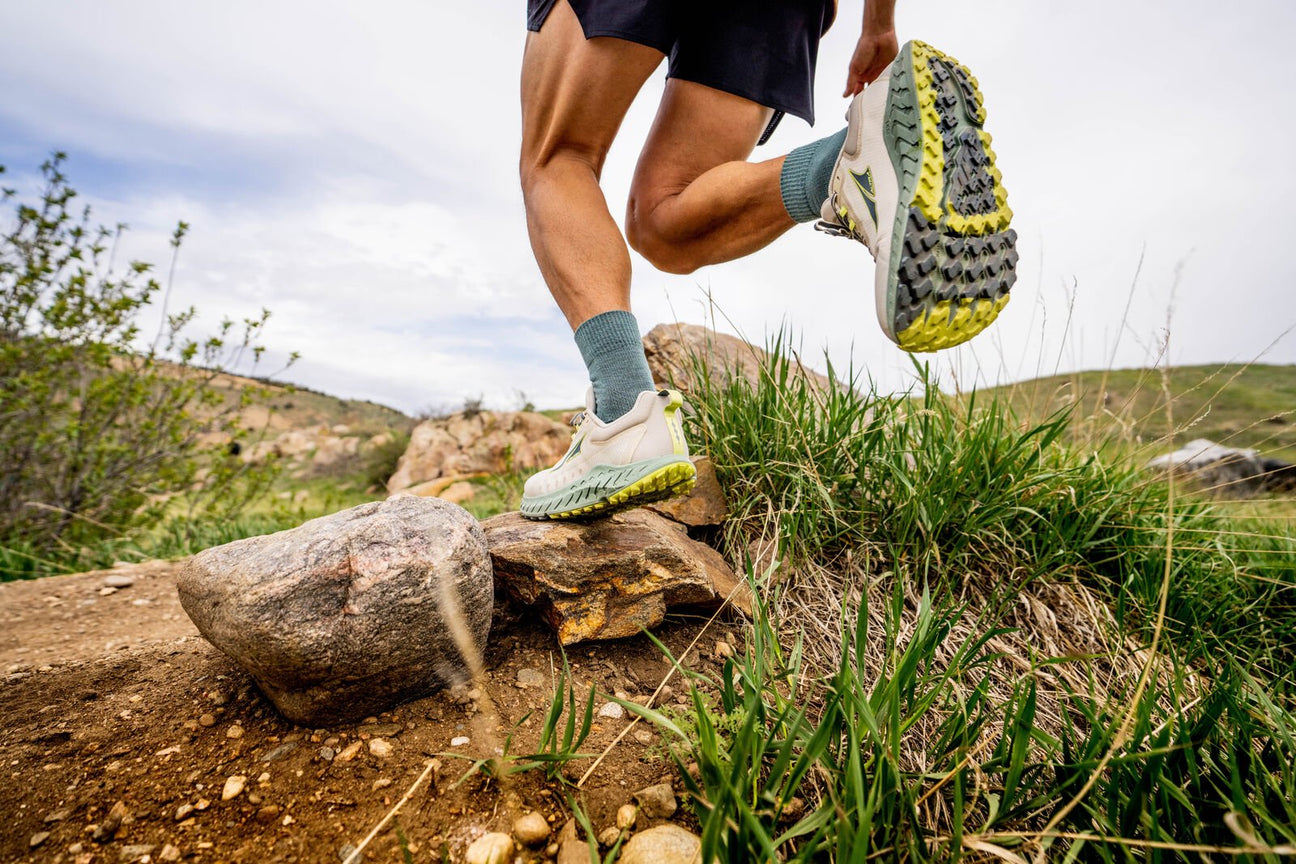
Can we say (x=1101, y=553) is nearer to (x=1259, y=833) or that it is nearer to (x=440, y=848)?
(x=1259, y=833)

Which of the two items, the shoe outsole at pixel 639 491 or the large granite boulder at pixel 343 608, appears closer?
the large granite boulder at pixel 343 608

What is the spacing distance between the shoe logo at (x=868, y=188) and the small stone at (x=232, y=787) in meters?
1.50

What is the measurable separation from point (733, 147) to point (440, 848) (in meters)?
1.79

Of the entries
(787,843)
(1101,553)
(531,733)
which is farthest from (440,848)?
(1101,553)

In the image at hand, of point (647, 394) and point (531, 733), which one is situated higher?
point (647, 394)

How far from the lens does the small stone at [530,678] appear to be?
1.34m

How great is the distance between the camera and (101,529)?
381cm

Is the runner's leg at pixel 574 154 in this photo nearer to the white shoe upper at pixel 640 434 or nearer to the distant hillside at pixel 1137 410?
the white shoe upper at pixel 640 434

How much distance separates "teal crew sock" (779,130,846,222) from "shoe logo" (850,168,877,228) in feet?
0.30

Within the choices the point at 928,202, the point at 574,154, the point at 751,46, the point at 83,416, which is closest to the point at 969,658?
the point at 928,202

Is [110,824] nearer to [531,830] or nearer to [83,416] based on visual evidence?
[531,830]

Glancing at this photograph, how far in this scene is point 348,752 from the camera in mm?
1117

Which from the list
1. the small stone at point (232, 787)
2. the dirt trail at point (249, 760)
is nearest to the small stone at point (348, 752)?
the dirt trail at point (249, 760)

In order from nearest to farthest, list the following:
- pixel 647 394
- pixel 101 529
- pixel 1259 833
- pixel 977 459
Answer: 1. pixel 1259 833
2. pixel 647 394
3. pixel 977 459
4. pixel 101 529
